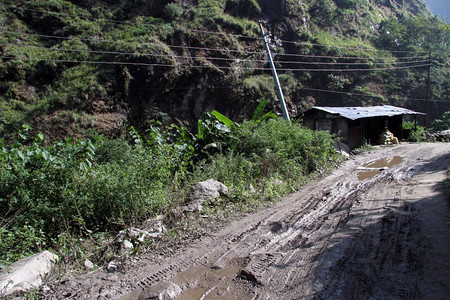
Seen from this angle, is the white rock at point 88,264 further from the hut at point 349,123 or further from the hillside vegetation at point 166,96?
the hut at point 349,123

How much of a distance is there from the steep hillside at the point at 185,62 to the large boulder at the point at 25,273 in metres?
15.9

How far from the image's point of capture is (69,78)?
63.8ft

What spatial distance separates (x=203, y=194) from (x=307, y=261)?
273 centimetres

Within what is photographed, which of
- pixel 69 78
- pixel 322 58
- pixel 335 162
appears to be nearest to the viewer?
pixel 335 162

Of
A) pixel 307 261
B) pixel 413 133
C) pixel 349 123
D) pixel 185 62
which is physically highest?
pixel 185 62

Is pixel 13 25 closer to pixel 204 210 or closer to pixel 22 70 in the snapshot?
pixel 22 70

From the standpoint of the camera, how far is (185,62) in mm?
23250

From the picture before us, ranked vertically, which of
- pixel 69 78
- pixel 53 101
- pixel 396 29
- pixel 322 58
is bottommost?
pixel 53 101

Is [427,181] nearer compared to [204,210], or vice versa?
[204,210]

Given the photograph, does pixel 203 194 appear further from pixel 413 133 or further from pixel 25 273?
pixel 413 133

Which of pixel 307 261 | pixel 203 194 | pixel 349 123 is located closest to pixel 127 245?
pixel 203 194

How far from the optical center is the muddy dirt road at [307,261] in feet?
9.21

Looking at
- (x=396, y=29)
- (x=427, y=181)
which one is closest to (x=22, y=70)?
(x=427, y=181)

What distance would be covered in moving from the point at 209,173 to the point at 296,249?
348cm
